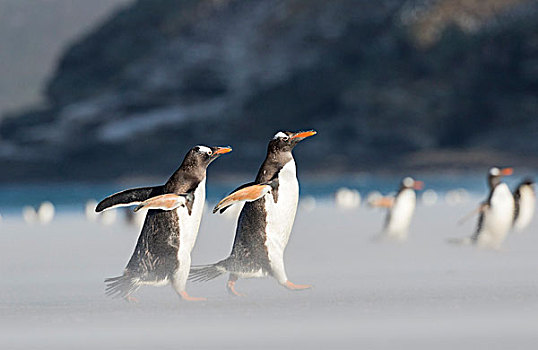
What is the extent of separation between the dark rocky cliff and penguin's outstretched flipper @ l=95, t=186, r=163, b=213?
3745cm

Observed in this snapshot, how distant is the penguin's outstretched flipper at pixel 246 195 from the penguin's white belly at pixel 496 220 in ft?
10.1

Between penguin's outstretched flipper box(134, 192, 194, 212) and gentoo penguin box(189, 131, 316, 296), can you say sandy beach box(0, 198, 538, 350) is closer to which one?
gentoo penguin box(189, 131, 316, 296)

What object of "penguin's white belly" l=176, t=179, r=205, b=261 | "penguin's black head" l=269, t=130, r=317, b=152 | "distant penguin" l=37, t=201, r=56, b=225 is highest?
"distant penguin" l=37, t=201, r=56, b=225

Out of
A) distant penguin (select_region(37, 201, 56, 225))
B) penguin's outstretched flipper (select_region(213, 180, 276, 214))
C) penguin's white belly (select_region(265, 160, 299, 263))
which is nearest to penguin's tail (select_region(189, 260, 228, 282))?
penguin's white belly (select_region(265, 160, 299, 263))

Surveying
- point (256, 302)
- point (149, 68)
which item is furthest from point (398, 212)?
point (149, 68)

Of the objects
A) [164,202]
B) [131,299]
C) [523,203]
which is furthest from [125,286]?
[523,203]

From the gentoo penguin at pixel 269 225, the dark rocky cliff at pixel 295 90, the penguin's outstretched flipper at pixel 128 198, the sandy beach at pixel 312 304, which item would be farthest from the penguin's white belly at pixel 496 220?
the dark rocky cliff at pixel 295 90

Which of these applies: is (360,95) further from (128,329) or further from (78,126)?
(128,329)

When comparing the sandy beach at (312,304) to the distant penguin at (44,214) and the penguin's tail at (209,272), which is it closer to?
the penguin's tail at (209,272)

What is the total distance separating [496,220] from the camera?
756cm

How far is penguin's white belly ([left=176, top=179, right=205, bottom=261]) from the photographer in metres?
4.81

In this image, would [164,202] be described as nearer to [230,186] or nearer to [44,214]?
[44,214]

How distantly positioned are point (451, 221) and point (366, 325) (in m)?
7.29

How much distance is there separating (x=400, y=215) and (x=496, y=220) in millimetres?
1255
